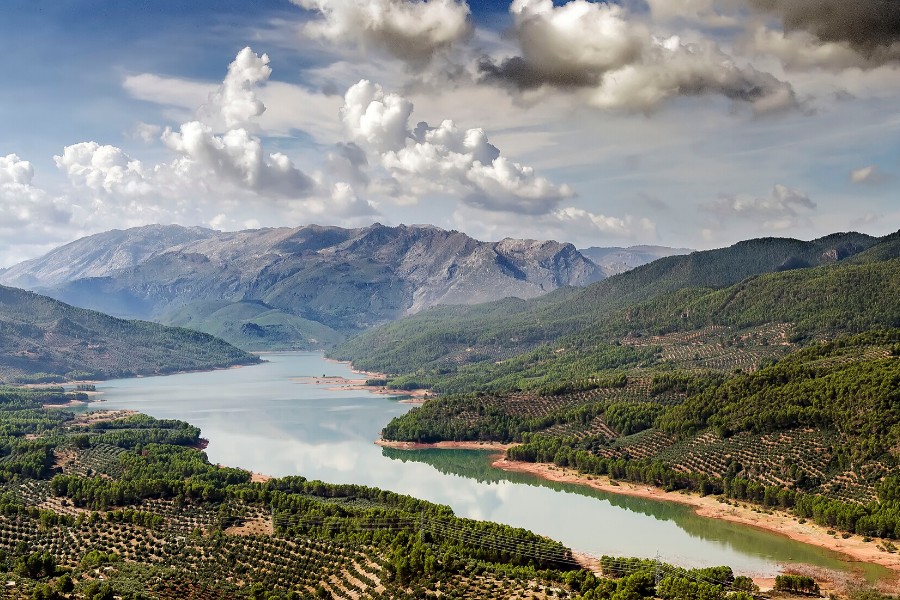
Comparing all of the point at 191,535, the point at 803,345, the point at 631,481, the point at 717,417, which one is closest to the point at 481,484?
the point at 631,481

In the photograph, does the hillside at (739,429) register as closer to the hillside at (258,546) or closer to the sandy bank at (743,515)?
the sandy bank at (743,515)

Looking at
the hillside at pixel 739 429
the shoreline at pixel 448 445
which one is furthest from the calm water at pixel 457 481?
the hillside at pixel 739 429

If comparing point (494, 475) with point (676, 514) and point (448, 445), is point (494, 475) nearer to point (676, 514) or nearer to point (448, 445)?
point (448, 445)

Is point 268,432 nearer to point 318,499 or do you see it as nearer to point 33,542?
point 318,499

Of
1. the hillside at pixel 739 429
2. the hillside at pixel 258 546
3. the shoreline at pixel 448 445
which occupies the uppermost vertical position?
the hillside at pixel 739 429

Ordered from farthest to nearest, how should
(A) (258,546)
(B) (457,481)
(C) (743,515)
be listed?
(B) (457,481) → (C) (743,515) → (A) (258,546)

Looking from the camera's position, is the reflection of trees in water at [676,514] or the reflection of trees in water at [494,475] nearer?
the reflection of trees in water at [676,514]

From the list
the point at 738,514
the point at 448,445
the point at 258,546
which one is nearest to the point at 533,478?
the point at 448,445
